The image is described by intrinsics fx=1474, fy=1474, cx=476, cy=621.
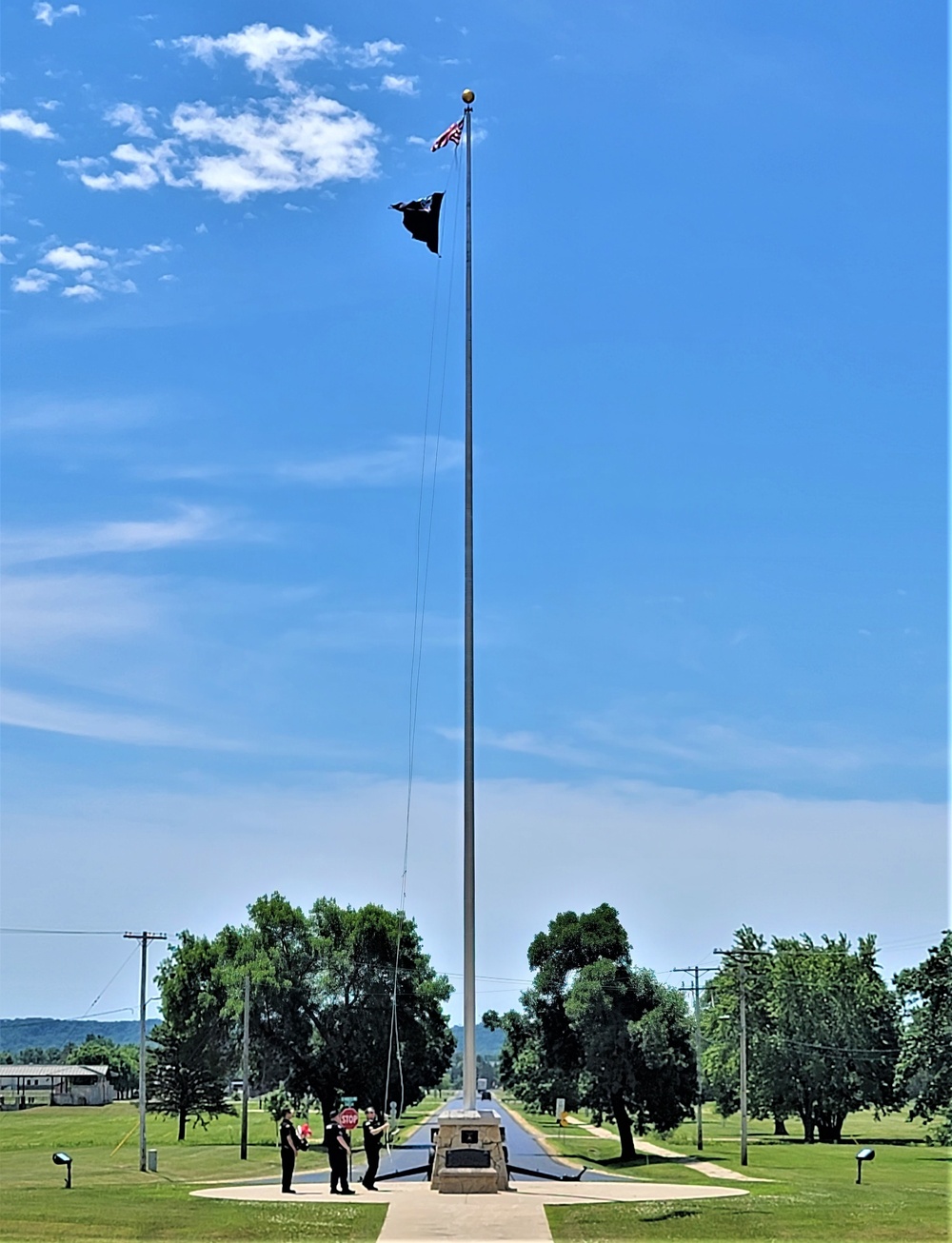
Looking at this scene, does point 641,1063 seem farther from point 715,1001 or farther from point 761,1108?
point 715,1001

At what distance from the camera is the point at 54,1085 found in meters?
105

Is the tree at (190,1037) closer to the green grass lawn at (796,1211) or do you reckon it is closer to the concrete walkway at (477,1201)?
the green grass lawn at (796,1211)

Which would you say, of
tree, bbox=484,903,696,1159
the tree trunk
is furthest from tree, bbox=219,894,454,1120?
the tree trunk

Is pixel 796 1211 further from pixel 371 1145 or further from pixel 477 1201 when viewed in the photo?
pixel 371 1145

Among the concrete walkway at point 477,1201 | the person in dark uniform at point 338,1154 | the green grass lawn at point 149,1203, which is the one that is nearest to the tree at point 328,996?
the green grass lawn at point 149,1203

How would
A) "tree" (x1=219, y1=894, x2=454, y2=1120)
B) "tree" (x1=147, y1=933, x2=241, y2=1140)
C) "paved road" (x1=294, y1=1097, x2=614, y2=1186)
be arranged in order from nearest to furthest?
"paved road" (x1=294, y1=1097, x2=614, y2=1186) → "tree" (x1=219, y1=894, x2=454, y2=1120) → "tree" (x1=147, y1=933, x2=241, y2=1140)

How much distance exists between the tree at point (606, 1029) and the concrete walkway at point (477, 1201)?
2685 cm

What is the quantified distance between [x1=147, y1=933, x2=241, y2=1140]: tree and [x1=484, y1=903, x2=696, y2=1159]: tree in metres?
14.5

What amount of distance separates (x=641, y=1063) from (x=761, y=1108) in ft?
99.8

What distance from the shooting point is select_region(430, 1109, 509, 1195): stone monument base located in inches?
1094

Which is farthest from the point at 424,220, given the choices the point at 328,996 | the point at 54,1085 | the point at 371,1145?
the point at 54,1085

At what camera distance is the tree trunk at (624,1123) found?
60.4 meters

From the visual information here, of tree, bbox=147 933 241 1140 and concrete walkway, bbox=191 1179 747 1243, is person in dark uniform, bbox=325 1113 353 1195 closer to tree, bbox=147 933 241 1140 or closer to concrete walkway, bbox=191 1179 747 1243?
concrete walkway, bbox=191 1179 747 1243

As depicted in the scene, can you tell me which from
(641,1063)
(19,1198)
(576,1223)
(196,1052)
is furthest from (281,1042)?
(576,1223)
